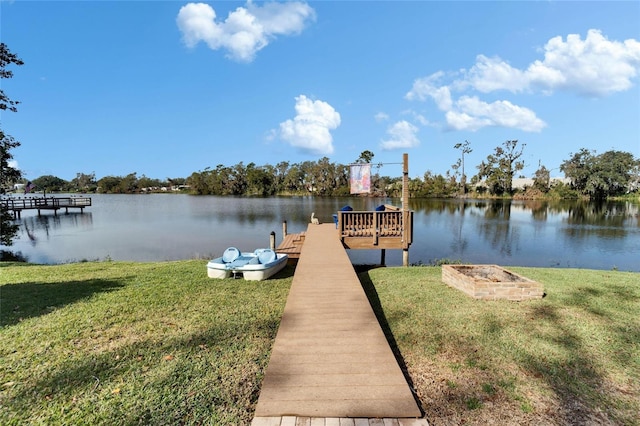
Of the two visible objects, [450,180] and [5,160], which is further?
[450,180]

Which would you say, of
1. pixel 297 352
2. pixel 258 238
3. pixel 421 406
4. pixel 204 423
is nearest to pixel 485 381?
pixel 421 406

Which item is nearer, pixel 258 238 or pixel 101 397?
pixel 101 397

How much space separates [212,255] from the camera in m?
14.6

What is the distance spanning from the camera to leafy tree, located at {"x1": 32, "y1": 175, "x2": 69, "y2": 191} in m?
119

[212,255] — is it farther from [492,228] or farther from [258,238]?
[492,228]

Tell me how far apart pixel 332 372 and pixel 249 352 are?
4.45ft

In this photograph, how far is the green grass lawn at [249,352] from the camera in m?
2.99

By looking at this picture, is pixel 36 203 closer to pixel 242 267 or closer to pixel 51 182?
pixel 242 267

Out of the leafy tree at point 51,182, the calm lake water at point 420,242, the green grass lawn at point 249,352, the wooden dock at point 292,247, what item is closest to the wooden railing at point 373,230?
the wooden dock at point 292,247

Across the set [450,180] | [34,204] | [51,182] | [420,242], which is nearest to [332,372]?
[420,242]

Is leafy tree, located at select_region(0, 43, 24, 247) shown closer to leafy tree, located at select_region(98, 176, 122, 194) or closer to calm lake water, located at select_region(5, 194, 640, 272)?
calm lake water, located at select_region(5, 194, 640, 272)

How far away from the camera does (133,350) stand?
404cm

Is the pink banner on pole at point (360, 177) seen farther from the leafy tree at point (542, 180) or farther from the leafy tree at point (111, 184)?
the leafy tree at point (111, 184)

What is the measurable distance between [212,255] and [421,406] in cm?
1305
